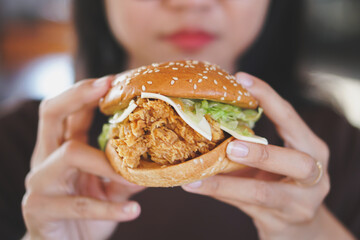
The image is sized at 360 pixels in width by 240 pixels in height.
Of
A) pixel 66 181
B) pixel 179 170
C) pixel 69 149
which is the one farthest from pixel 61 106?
pixel 179 170

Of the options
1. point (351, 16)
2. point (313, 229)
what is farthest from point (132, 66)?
point (351, 16)

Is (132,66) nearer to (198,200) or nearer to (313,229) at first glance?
(198,200)

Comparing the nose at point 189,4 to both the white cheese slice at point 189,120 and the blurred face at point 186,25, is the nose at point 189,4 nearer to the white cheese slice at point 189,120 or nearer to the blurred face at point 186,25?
the blurred face at point 186,25

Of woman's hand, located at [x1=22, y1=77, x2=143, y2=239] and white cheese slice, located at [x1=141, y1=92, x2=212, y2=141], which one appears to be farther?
woman's hand, located at [x1=22, y1=77, x2=143, y2=239]

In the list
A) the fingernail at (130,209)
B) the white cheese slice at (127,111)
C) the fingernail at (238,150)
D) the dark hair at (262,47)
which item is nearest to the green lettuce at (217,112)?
the fingernail at (238,150)

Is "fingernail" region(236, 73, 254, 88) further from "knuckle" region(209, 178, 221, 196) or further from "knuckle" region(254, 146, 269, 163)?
"knuckle" region(209, 178, 221, 196)

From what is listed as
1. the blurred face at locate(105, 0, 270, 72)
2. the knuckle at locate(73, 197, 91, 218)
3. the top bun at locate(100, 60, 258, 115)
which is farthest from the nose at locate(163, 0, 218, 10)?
the knuckle at locate(73, 197, 91, 218)

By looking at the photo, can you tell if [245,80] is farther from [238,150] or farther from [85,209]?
[85,209]
